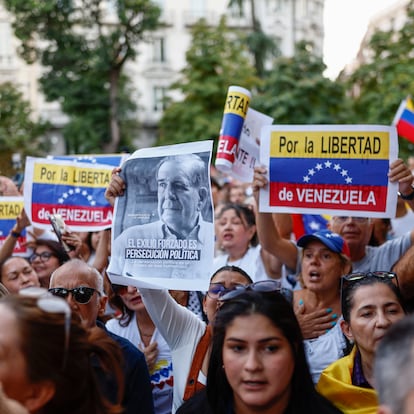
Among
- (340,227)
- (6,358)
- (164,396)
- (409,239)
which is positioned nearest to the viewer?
(6,358)

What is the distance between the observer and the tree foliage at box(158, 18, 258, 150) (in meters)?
27.7

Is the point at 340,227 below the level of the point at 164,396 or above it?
above

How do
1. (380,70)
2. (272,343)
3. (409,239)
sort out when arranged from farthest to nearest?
(380,70)
(409,239)
(272,343)

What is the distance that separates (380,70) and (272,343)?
831 inches

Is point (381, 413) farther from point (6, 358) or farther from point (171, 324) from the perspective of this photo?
point (171, 324)

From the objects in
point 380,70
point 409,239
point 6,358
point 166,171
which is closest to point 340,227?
point 409,239

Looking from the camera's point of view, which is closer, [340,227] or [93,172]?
[340,227]

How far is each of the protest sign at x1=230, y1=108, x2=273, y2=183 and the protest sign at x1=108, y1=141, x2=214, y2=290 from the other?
1195 millimetres

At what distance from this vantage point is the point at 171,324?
3.22 m

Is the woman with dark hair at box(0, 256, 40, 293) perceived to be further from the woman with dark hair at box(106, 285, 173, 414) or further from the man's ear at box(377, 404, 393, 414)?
the man's ear at box(377, 404, 393, 414)

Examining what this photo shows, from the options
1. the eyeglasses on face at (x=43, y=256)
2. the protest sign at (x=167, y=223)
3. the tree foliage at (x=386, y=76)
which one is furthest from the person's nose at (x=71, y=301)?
the tree foliage at (x=386, y=76)

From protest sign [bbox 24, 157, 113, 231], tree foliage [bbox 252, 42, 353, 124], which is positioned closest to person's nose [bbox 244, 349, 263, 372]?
protest sign [bbox 24, 157, 113, 231]

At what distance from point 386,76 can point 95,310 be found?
19.4 meters

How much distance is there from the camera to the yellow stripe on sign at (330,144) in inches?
153
